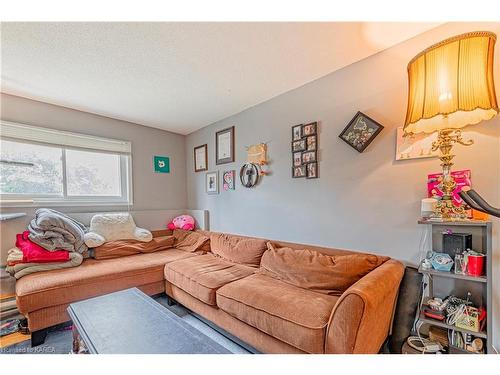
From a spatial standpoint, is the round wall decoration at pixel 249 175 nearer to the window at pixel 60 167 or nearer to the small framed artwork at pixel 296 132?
the small framed artwork at pixel 296 132

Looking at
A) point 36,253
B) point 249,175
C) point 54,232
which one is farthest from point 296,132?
point 36,253

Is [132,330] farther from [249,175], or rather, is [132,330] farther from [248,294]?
[249,175]

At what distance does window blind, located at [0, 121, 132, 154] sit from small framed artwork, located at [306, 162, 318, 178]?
7.92 ft

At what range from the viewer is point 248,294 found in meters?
1.52

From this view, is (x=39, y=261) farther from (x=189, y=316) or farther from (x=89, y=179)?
(x=189, y=316)

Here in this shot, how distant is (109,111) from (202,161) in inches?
50.5

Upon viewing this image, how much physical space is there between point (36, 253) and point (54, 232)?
212mm

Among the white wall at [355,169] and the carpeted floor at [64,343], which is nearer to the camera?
the white wall at [355,169]

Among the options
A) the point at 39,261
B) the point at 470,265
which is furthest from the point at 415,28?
the point at 39,261

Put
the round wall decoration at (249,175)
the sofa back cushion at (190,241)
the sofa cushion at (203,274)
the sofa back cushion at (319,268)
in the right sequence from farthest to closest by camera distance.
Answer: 1. the sofa back cushion at (190,241)
2. the round wall decoration at (249,175)
3. the sofa cushion at (203,274)
4. the sofa back cushion at (319,268)

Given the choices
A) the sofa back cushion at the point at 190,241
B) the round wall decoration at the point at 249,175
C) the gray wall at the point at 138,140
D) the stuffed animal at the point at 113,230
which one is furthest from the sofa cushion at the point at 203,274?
the gray wall at the point at 138,140

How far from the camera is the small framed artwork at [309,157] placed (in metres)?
2.02

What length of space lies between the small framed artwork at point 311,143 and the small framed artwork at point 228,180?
3.52 feet

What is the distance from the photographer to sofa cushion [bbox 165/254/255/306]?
1.77m
